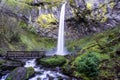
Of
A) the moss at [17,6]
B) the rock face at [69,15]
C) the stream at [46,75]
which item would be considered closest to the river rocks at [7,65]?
the stream at [46,75]

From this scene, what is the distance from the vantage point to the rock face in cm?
4469

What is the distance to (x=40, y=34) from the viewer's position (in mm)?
48031

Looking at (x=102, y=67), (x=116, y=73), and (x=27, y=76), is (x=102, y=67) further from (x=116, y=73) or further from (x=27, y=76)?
(x=27, y=76)

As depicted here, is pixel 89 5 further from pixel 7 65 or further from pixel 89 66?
pixel 89 66

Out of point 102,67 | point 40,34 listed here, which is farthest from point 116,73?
point 40,34

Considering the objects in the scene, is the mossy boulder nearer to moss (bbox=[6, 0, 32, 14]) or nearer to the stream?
the stream

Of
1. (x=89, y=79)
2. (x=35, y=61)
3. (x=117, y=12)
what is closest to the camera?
(x=89, y=79)

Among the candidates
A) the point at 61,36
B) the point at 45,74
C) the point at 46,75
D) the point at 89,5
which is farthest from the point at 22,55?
the point at 89,5

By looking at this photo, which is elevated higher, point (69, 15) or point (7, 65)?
point (69, 15)

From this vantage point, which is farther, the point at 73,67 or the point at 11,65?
the point at 11,65

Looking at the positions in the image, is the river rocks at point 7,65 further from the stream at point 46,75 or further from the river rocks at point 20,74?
the river rocks at point 20,74

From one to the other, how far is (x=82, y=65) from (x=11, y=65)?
8.25 m

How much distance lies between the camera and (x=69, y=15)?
154ft

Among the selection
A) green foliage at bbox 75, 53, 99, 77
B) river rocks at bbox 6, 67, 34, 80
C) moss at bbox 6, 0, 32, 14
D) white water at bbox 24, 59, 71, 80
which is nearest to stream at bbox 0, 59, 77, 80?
white water at bbox 24, 59, 71, 80
